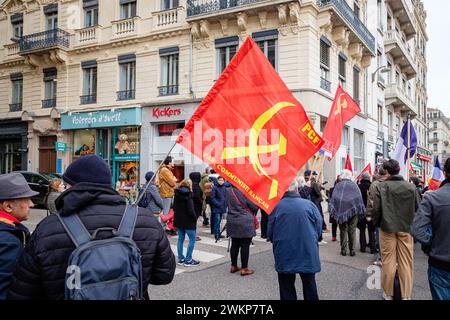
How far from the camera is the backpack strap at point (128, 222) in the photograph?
2.01m

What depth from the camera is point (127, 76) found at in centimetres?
1923

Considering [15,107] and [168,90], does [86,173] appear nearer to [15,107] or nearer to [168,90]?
[168,90]

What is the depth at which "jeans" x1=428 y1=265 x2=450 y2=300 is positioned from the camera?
3.21m

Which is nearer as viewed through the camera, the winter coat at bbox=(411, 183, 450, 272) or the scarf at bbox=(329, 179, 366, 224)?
the winter coat at bbox=(411, 183, 450, 272)

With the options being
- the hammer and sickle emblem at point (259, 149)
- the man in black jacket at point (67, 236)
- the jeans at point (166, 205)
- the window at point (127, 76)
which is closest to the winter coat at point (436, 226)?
the hammer and sickle emblem at point (259, 149)

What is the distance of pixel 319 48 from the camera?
16281 mm

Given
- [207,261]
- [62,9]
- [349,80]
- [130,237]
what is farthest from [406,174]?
[62,9]

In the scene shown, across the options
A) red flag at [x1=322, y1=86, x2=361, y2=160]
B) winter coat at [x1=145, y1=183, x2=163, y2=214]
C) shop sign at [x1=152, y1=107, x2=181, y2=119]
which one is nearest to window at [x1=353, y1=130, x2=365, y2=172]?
shop sign at [x1=152, y1=107, x2=181, y2=119]

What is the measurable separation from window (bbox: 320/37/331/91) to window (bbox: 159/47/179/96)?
23.0ft

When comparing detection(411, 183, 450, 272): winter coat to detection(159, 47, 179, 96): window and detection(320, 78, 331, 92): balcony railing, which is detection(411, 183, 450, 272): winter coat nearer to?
detection(320, 78, 331, 92): balcony railing

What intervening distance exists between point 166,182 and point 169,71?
1011 centimetres

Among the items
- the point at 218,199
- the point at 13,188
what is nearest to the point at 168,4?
the point at 218,199

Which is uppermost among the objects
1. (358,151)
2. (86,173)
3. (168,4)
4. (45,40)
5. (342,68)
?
(168,4)
